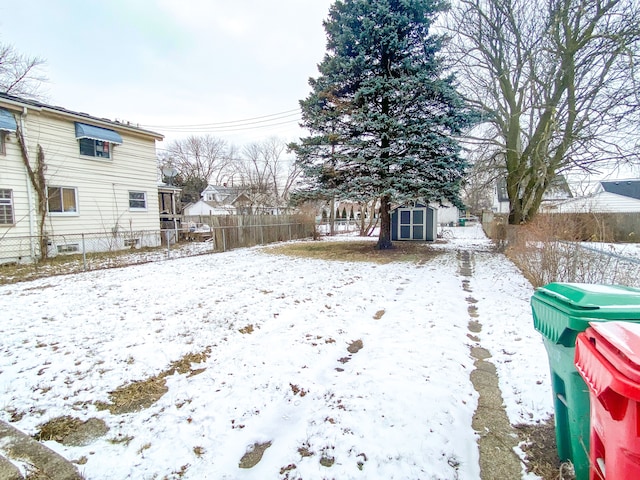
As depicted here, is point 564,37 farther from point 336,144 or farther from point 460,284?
point 460,284

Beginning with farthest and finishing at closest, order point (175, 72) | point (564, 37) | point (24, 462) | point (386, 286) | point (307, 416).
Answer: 1. point (175, 72)
2. point (564, 37)
3. point (386, 286)
4. point (307, 416)
5. point (24, 462)

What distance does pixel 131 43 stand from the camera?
12.9 meters

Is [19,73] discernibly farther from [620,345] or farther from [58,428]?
[620,345]

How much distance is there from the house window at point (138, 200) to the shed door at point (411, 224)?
13.5 m

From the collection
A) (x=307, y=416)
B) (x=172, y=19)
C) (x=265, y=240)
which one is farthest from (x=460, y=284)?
(x=172, y=19)

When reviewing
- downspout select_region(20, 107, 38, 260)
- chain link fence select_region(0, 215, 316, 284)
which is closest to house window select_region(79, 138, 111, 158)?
downspout select_region(20, 107, 38, 260)

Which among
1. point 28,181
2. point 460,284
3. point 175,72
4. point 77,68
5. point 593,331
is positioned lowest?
point 460,284

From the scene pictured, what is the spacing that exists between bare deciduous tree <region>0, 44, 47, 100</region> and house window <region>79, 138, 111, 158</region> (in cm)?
1064

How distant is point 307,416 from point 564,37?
42.2 feet

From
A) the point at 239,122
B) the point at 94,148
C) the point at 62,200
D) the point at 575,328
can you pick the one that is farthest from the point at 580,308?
the point at 239,122

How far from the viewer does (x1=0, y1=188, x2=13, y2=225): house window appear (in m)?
9.88

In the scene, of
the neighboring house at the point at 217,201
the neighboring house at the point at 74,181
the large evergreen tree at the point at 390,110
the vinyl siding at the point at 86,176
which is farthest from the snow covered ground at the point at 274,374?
the neighboring house at the point at 217,201

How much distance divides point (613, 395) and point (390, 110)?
12004 millimetres

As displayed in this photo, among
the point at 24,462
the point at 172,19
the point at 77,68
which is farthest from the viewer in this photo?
the point at 77,68
